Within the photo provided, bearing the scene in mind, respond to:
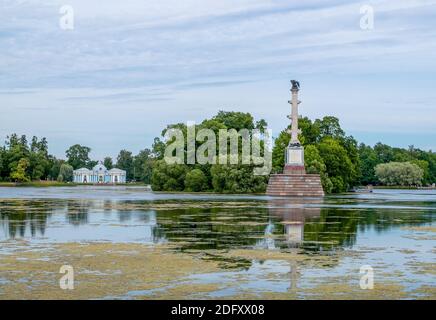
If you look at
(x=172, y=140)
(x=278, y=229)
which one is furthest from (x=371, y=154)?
(x=278, y=229)

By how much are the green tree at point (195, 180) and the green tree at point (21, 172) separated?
67.1 metres

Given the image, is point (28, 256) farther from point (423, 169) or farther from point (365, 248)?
point (423, 169)

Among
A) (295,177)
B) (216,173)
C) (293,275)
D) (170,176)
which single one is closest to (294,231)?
(293,275)

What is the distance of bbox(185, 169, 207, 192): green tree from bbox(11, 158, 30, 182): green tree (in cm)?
6709

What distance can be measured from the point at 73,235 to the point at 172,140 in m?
84.0

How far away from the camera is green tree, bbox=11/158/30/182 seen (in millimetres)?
154500

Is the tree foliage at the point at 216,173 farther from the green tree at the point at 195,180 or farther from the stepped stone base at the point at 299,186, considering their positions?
the stepped stone base at the point at 299,186

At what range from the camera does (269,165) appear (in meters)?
91.3

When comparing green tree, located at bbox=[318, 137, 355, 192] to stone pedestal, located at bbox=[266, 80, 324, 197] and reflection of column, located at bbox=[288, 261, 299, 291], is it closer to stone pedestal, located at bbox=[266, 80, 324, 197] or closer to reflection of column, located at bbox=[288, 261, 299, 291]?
stone pedestal, located at bbox=[266, 80, 324, 197]

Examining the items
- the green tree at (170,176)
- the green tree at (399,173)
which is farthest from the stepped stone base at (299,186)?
the green tree at (399,173)

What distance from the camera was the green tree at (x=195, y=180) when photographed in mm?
98188

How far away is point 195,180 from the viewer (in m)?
98.1

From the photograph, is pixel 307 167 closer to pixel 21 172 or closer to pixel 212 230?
pixel 212 230
